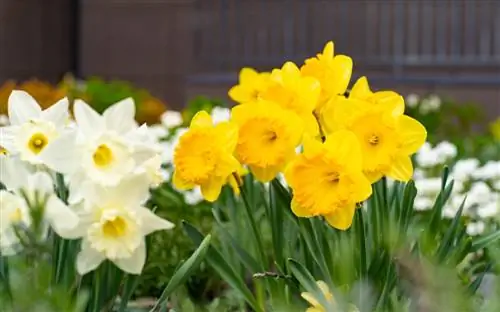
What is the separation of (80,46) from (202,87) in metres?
2.08

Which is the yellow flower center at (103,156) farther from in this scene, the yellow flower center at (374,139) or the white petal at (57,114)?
the yellow flower center at (374,139)

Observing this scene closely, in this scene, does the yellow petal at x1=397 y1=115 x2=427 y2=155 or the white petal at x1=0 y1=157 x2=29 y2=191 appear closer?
the white petal at x1=0 y1=157 x2=29 y2=191

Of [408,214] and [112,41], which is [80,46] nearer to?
[112,41]

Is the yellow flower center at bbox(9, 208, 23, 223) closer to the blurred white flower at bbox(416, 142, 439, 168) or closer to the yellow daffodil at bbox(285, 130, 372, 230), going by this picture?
the yellow daffodil at bbox(285, 130, 372, 230)

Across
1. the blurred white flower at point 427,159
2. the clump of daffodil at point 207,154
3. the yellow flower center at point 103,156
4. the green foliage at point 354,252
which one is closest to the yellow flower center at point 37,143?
the yellow flower center at point 103,156

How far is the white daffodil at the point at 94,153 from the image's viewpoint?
1.17m

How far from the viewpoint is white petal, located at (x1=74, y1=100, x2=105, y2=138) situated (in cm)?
122

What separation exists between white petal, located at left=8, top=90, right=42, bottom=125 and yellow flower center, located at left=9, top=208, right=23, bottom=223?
17 centimetres

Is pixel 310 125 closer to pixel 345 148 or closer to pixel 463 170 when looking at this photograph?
pixel 345 148

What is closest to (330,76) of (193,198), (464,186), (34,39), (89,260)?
(89,260)

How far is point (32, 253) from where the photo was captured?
1.20m

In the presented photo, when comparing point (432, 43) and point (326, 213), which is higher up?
point (326, 213)

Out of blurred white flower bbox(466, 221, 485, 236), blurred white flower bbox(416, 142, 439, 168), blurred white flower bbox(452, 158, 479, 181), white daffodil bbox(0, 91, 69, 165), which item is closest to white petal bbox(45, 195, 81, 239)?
white daffodil bbox(0, 91, 69, 165)

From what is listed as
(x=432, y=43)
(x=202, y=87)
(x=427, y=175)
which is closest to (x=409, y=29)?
(x=432, y=43)
